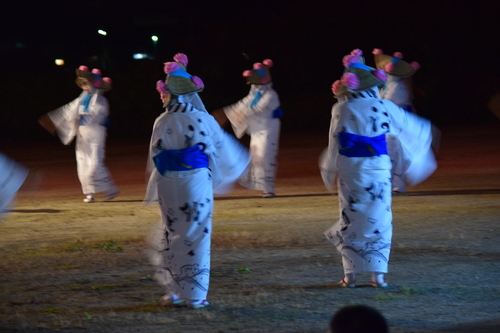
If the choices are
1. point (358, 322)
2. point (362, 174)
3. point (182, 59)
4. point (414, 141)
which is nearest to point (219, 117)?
point (182, 59)

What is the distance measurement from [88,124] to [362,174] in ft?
23.1

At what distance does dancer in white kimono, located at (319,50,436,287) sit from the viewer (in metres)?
6.01

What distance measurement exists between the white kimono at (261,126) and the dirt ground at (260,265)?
1.25 feet

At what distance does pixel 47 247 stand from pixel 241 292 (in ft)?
10.8

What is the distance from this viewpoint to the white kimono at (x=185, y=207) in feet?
18.3

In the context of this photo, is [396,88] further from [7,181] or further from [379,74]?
[7,181]

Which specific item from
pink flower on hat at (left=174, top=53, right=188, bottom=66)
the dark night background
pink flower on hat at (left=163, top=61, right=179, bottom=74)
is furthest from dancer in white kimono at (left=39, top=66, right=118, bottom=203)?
the dark night background

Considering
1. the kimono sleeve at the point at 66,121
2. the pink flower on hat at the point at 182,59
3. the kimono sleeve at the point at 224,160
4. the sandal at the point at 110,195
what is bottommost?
the sandal at the point at 110,195

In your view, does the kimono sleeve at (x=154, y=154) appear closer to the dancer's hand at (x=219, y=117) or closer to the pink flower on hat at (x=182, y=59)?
the pink flower on hat at (x=182, y=59)

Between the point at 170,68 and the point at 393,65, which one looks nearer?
the point at 170,68

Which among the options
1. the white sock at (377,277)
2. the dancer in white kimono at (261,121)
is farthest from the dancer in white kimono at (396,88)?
the white sock at (377,277)

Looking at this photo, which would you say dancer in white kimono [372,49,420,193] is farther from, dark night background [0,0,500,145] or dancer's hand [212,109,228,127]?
dark night background [0,0,500,145]

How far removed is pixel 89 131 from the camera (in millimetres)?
12086

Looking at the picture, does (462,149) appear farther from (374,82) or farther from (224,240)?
(374,82)
